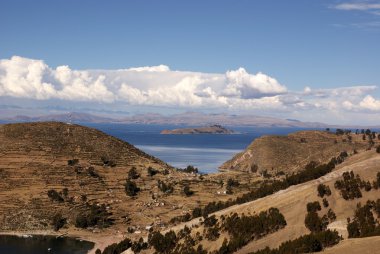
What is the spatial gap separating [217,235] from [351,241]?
757 inches

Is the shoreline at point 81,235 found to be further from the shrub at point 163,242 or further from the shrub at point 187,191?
the shrub at point 187,191

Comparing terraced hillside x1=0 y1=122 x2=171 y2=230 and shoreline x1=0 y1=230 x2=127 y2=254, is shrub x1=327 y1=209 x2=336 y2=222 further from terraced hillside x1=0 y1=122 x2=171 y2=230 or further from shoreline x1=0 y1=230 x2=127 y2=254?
terraced hillside x1=0 y1=122 x2=171 y2=230

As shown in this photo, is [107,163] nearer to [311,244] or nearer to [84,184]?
[84,184]

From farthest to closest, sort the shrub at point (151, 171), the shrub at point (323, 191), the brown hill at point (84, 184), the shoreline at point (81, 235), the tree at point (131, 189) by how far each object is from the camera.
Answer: the shrub at point (151, 171)
the tree at point (131, 189)
the brown hill at point (84, 184)
the shoreline at point (81, 235)
the shrub at point (323, 191)

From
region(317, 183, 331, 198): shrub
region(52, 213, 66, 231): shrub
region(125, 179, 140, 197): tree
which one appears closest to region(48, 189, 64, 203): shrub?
region(52, 213, 66, 231): shrub

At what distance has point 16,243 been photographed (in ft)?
238

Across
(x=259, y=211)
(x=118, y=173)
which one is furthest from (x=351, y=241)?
(x=118, y=173)

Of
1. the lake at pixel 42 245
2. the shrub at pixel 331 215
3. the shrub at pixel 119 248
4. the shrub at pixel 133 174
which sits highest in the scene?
the shrub at pixel 331 215

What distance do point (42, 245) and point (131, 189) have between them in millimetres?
28738

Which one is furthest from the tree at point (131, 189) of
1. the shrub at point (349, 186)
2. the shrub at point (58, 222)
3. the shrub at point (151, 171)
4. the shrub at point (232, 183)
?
the shrub at point (349, 186)

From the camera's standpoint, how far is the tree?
97681mm

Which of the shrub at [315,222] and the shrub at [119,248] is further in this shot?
the shrub at [119,248]

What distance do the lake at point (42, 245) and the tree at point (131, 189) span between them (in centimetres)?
2215

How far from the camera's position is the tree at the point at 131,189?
97.7 metres
